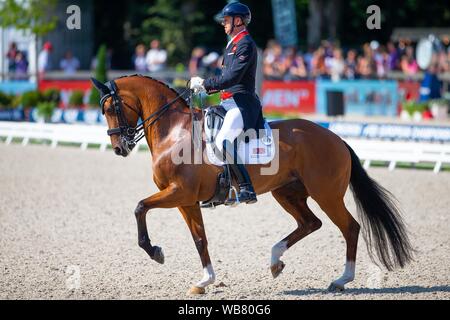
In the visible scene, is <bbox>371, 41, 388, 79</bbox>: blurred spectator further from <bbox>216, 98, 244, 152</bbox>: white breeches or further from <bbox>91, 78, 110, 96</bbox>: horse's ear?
<bbox>91, 78, 110, 96</bbox>: horse's ear

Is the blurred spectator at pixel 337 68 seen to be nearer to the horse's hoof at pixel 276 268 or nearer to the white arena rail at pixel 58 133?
the white arena rail at pixel 58 133

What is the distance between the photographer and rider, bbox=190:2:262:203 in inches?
294

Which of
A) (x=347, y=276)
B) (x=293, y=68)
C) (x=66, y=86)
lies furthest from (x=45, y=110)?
(x=347, y=276)

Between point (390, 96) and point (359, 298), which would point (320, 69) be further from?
point (359, 298)

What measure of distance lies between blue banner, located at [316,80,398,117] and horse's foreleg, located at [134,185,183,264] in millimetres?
18075

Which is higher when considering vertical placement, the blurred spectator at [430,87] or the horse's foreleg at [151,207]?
the blurred spectator at [430,87]

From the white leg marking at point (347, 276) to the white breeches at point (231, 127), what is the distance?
1671 millimetres

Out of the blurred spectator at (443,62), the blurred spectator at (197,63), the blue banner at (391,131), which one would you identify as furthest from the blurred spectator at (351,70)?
the blue banner at (391,131)

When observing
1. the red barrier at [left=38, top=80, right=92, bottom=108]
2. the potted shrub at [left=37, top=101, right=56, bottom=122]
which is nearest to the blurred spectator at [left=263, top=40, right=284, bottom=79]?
the red barrier at [left=38, top=80, right=92, bottom=108]

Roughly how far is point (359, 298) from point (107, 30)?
31.6 meters

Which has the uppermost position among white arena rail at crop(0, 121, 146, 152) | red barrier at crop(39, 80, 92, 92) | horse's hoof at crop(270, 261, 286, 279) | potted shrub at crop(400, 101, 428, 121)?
red barrier at crop(39, 80, 92, 92)

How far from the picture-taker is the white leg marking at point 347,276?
24.3ft

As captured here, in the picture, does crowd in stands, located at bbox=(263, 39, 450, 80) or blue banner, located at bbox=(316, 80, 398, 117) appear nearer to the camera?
blue banner, located at bbox=(316, 80, 398, 117)

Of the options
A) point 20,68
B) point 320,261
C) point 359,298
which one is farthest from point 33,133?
point 359,298
